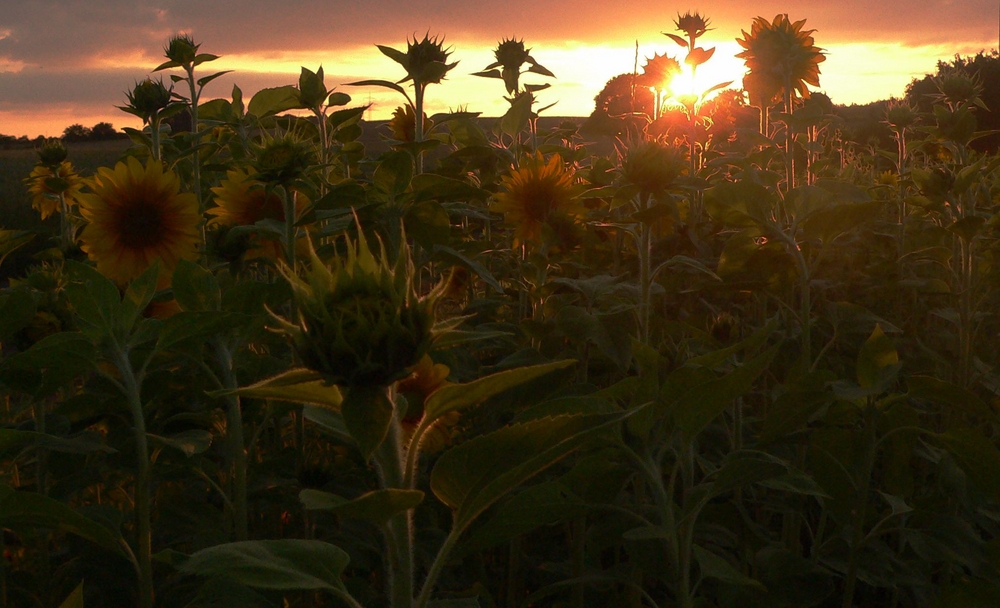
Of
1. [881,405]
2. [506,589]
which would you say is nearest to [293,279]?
[881,405]

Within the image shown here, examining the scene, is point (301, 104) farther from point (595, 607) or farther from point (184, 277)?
point (595, 607)

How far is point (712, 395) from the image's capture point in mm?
820

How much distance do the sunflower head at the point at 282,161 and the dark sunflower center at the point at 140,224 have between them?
15.1 inches

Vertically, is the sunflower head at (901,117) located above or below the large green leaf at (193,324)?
→ above

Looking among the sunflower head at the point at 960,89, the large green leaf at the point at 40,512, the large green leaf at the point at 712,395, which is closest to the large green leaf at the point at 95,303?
the large green leaf at the point at 40,512

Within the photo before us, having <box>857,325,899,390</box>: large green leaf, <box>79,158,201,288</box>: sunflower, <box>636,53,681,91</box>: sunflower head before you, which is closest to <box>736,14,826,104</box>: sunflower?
<box>636,53,681,91</box>: sunflower head

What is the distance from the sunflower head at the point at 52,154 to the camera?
3137 mm

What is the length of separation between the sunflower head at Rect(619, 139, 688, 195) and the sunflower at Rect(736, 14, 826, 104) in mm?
750

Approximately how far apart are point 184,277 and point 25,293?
22 centimetres

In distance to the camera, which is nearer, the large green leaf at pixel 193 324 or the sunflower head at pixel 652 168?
the large green leaf at pixel 193 324

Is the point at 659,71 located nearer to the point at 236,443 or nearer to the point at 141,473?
the point at 236,443

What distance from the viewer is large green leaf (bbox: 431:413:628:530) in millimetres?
575

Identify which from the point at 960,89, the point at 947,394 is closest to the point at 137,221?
the point at 947,394

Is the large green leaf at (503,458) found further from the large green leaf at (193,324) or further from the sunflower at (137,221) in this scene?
the sunflower at (137,221)
